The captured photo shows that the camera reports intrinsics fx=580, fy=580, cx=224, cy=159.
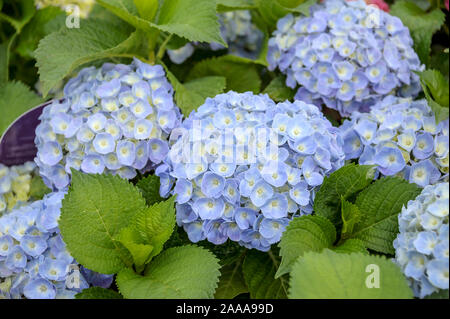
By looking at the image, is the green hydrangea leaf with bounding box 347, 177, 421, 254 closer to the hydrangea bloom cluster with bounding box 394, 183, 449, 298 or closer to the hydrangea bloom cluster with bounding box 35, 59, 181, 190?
the hydrangea bloom cluster with bounding box 394, 183, 449, 298

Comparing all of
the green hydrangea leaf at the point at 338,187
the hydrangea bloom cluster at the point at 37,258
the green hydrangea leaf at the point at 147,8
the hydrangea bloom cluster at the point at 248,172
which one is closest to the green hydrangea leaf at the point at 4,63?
the green hydrangea leaf at the point at 147,8

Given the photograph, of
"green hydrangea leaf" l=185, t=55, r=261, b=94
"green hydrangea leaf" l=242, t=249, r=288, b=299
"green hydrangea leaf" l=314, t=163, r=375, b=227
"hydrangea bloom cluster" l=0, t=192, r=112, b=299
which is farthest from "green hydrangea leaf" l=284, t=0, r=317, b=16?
"hydrangea bloom cluster" l=0, t=192, r=112, b=299

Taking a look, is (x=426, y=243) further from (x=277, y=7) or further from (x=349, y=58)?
(x=277, y=7)

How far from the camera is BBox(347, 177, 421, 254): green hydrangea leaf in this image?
1.01 meters

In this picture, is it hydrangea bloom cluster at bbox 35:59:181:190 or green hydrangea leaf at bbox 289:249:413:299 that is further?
hydrangea bloom cluster at bbox 35:59:181:190

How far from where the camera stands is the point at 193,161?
1.02 metres

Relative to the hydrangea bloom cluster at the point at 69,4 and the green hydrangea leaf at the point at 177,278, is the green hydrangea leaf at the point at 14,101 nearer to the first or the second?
the hydrangea bloom cluster at the point at 69,4

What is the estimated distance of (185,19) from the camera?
4.03 feet

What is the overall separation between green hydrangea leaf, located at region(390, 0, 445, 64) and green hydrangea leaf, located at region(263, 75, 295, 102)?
0.33 m

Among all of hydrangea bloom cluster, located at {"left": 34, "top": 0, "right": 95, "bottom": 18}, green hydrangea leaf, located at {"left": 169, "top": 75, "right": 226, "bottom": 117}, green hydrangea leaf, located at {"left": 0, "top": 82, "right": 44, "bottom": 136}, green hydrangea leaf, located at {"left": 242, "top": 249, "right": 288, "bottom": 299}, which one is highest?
hydrangea bloom cluster, located at {"left": 34, "top": 0, "right": 95, "bottom": 18}

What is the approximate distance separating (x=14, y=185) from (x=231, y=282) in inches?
21.0

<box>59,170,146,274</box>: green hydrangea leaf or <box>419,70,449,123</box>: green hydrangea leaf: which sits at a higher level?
<box>419,70,449,123</box>: green hydrangea leaf
